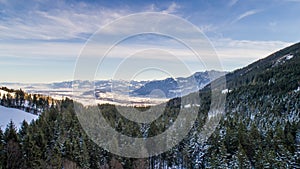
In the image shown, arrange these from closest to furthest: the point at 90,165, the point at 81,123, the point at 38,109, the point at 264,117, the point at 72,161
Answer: the point at 72,161
the point at 90,165
the point at 81,123
the point at 264,117
the point at 38,109

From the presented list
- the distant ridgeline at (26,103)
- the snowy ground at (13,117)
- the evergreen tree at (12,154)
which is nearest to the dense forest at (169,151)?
the evergreen tree at (12,154)

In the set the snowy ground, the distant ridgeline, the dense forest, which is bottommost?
the dense forest

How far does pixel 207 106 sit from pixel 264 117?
69887 mm

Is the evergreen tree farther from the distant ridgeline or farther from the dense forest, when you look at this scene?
the distant ridgeline

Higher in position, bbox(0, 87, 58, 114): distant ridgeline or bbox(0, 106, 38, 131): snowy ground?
bbox(0, 87, 58, 114): distant ridgeline

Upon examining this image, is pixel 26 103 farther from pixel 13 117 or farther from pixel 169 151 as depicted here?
pixel 169 151

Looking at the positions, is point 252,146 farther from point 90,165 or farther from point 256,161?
point 90,165

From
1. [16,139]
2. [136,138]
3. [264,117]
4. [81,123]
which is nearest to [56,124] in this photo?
[81,123]

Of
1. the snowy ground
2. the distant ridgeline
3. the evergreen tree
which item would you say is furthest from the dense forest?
the distant ridgeline

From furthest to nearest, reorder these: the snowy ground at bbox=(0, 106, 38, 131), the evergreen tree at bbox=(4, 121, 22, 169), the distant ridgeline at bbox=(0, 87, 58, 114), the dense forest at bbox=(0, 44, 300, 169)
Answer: the distant ridgeline at bbox=(0, 87, 58, 114) → the snowy ground at bbox=(0, 106, 38, 131) → the evergreen tree at bbox=(4, 121, 22, 169) → the dense forest at bbox=(0, 44, 300, 169)

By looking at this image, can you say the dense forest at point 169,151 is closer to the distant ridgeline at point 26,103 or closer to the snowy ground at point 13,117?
the snowy ground at point 13,117

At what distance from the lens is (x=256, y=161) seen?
66375mm

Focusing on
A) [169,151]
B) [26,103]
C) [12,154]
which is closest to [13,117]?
[26,103]

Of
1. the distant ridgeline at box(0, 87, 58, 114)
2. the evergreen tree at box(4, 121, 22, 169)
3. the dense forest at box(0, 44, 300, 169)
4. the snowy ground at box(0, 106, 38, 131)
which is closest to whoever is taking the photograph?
the dense forest at box(0, 44, 300, 169)
